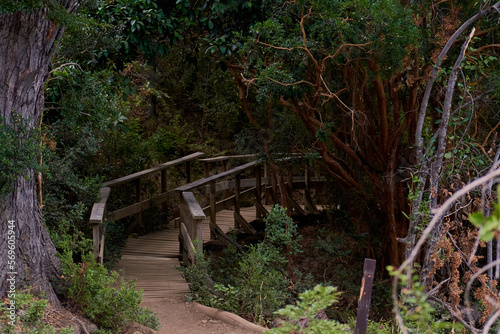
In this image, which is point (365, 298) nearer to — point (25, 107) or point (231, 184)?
point (25, 107)

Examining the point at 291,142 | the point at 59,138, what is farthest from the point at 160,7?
the point at 291,142

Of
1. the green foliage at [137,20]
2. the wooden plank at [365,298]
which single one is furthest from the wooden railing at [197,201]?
the wooden plank at [365,298]

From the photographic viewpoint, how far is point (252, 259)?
5.66 m

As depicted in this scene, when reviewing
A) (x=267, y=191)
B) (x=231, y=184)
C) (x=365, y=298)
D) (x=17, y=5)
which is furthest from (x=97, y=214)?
(x=267, y=191)

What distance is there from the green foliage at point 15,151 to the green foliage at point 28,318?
0.97m

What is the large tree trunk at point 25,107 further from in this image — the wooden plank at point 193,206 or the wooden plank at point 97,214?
the wooden plank at point 193,206

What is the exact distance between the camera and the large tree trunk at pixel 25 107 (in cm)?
468

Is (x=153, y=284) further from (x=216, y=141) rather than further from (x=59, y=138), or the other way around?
(x=216, y=141)

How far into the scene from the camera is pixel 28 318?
165 inches

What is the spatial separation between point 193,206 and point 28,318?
8.83 feet

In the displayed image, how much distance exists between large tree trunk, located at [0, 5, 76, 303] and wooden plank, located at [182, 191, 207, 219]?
5.78 ft

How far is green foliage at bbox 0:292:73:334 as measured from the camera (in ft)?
13.4

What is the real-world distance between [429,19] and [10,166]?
5.88 m

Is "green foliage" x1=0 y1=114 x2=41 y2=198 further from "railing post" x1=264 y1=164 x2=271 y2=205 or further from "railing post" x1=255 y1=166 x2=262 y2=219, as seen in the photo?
"railing post" x1=264 y1=164 x2=271 y2=205
